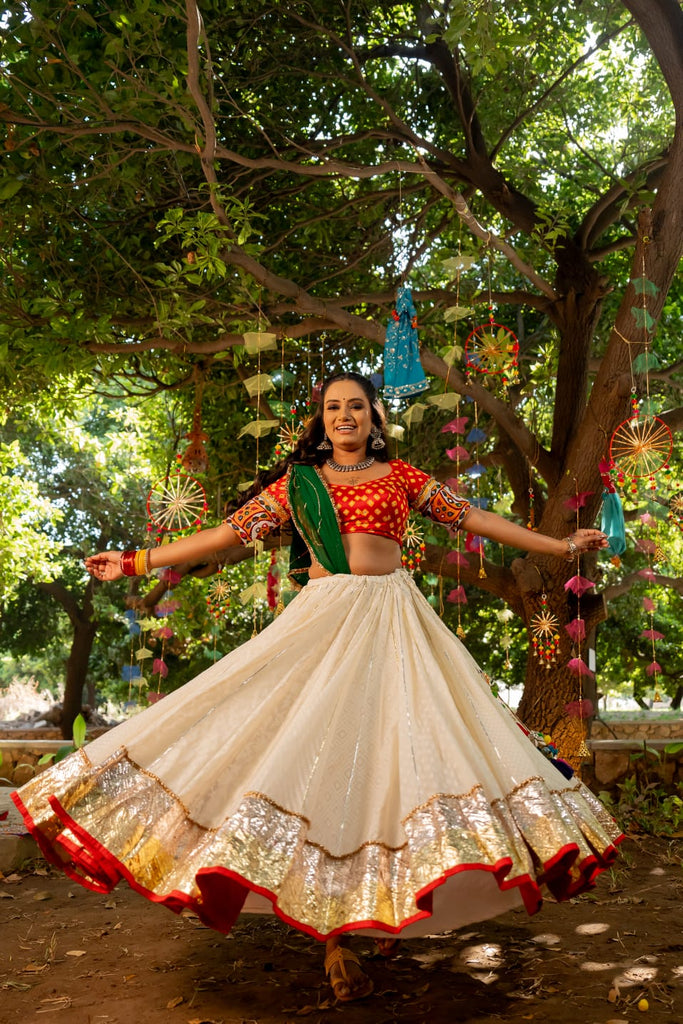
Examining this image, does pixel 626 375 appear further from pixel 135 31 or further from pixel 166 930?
pixel 166 930

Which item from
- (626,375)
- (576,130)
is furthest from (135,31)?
(576,130)

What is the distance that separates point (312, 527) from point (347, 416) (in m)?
0.45

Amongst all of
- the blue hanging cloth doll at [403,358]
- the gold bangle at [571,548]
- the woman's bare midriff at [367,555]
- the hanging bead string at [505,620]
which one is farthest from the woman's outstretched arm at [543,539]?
the hanging bead string at [505,620]

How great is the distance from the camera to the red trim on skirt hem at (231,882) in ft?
8.35

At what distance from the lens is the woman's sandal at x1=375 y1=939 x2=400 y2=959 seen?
347 centimetres

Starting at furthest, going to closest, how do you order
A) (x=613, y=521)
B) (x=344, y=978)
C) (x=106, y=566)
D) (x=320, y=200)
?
1. (x=320, y=200)
2. (x=613, y=521)
3. (x=106, y=566)
4. (x=344, y=978)

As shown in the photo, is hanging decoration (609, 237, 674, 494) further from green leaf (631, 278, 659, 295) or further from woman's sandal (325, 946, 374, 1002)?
woman's sandal (325, 946, 374, 1002)

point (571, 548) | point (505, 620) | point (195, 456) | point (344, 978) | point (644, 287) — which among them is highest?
point (644, 287)

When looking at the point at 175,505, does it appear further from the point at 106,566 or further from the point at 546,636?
the point at 546,636

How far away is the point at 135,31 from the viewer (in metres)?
4.79

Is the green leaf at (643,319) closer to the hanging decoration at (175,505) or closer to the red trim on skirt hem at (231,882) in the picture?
the hanging decoration at (175,505)

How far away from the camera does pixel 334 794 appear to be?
2.82m

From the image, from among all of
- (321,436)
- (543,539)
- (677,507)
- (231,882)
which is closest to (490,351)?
(677,507)

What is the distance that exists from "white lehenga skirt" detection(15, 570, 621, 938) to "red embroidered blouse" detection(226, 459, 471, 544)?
317 mm
